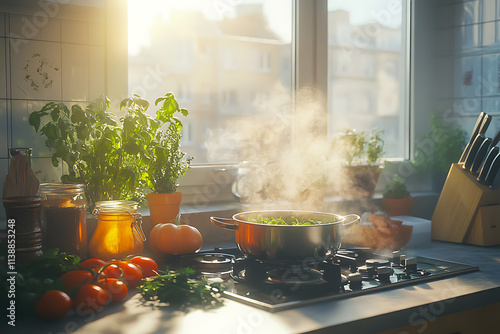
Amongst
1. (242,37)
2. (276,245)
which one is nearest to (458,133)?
(242,37)

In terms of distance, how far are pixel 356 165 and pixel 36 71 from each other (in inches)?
46.4

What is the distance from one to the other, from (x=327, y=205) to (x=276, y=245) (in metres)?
0.84

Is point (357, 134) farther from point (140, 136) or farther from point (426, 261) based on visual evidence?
point (140, 136)

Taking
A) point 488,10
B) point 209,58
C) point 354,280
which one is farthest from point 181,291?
point 488,10

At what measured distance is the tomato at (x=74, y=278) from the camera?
3.42 feet

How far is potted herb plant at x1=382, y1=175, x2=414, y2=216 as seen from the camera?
6.88ft

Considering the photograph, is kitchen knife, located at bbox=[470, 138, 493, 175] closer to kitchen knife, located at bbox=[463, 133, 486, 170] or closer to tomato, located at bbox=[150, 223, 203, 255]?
kitchen knife, located at bbox=[463, 133, 486, 170]

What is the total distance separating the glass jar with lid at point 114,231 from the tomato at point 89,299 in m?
0.33

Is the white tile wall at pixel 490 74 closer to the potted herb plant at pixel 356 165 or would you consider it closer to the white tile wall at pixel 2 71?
the potted herb plant at pixel 356 165

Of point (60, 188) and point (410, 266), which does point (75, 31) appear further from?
point (410, 266)

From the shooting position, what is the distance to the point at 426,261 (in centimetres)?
145

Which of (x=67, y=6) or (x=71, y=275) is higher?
(x=67, y=6)

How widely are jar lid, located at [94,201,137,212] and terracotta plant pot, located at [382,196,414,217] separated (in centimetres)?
111

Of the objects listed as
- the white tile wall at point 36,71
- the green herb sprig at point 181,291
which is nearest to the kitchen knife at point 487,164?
the green herb sprig at point 181,291
